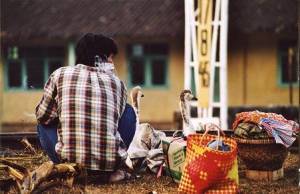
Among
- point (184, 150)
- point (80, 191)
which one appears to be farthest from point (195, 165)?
point (80, 191)

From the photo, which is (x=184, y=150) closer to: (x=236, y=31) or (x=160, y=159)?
(x=160, y=159)

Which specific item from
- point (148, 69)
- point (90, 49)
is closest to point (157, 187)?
point (90, 49)

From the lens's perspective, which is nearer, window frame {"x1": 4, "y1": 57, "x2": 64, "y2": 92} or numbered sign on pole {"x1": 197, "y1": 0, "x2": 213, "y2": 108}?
numbered sign on pole {"x1": 197, "y1": 0, "x2": 213, "y2": 108}

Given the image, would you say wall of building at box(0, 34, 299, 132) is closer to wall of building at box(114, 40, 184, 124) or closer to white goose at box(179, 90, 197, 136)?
wall of building at box(114, 40, 184, 124)

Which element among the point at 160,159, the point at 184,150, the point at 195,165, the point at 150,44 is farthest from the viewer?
the point at 150,44

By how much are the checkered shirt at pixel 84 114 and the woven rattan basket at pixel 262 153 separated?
46.3 inches

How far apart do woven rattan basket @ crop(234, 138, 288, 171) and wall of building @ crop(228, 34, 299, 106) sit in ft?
40.7

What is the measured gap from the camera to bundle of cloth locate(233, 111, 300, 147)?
20.1 ft

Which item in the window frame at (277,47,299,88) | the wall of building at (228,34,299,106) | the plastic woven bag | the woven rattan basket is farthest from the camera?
the window frame at (277,47,299,88)

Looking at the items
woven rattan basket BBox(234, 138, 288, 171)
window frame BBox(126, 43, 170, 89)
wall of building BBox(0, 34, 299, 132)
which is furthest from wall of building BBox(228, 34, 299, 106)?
woven rattan basket BBox(234, 138, 288, 171)

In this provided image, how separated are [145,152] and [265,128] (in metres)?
1.23

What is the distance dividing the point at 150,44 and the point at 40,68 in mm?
3078

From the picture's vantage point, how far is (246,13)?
59.1 ft

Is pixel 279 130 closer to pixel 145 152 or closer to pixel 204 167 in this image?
pixel 204 167
